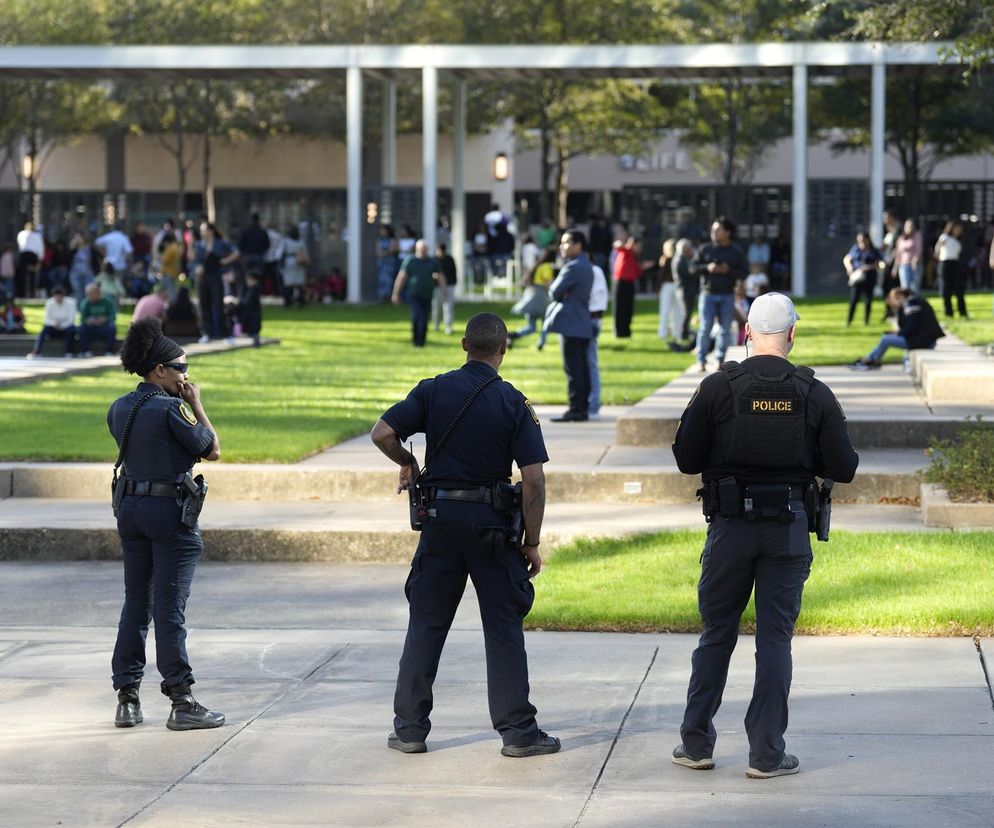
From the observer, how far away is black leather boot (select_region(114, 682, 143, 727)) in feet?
24.0

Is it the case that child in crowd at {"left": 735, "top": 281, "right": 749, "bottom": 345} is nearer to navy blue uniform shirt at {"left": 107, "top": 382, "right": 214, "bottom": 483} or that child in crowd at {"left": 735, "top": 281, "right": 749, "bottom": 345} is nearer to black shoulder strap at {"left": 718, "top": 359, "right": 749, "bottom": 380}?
navy blue uniform shirt at {"left": 107, "top": 382, "right": 214, "bottom": 483}

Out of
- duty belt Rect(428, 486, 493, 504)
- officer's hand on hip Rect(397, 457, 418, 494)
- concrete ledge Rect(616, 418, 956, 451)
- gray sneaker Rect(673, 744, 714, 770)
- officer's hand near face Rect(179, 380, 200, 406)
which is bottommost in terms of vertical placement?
gray sneaker Rect(673, 744, 714, 770)

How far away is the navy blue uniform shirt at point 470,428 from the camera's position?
6.72 meters

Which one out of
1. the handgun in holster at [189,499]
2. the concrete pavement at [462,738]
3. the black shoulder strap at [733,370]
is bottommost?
the concrete pavement at [462,738]

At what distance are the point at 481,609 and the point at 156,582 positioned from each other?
4.58 feet

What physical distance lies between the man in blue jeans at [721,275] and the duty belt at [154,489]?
13.0m

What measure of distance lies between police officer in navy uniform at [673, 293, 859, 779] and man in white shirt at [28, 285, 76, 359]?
66.3 ft

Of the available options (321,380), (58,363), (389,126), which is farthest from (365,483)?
(389,126)

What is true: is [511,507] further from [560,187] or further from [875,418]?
[560,187]

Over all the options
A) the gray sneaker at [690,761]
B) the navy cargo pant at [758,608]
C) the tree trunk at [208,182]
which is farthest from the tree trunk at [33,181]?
the navy cargo pant at [758,608]

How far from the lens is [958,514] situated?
36.6ft

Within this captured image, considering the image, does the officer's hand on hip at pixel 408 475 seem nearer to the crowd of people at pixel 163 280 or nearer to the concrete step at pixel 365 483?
the concrete step at pixel 365 483

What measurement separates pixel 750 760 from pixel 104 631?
4.18m

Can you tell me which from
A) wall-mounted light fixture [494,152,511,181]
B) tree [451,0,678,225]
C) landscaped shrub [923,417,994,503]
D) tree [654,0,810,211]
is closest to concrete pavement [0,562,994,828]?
landscaped shrub [923,417,994,503]
